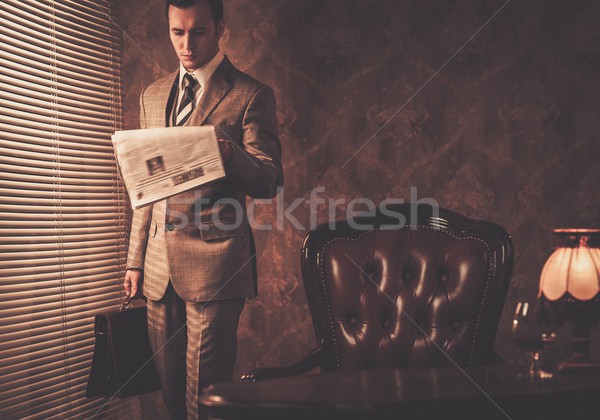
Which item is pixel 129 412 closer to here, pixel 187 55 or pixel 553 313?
pixel 187 55

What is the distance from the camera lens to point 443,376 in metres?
1.43

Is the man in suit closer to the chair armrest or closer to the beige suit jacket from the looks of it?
the beige suit jacket

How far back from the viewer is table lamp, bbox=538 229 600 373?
5.16 ft

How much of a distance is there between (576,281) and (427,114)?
1.42 m

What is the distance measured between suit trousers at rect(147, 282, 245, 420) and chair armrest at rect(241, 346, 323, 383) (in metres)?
0.33

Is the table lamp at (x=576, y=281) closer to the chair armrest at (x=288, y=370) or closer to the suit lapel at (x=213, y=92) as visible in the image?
the chair armrest at (x=288, y=370)

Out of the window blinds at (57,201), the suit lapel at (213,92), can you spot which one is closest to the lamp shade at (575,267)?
the suit lapel at (213,92)

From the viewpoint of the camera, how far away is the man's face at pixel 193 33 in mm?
2105

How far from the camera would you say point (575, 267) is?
1599 mm

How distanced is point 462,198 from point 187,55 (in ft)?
4.62

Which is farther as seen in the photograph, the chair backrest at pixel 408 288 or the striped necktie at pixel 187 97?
the striped necktie at pixel 187 97

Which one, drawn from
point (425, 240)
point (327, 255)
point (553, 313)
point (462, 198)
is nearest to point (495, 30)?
point (462, 198)

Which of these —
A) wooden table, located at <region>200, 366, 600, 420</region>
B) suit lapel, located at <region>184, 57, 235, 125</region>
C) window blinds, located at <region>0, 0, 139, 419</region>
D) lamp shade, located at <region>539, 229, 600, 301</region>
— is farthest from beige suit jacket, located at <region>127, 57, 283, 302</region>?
lamp shade, located at <region>539, 229, 600, 301</region>

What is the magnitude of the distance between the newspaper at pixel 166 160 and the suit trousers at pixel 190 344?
0.46 metres
